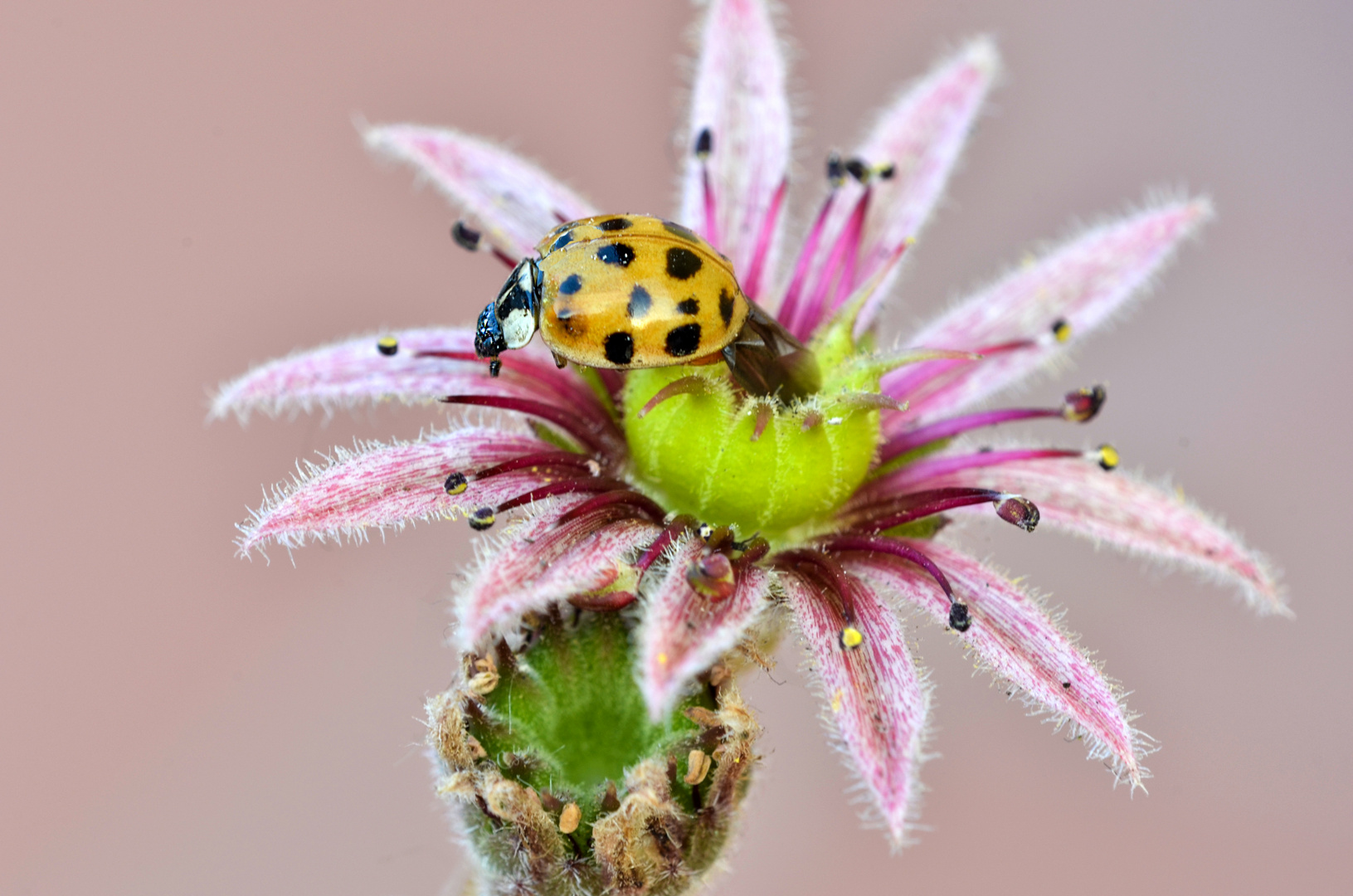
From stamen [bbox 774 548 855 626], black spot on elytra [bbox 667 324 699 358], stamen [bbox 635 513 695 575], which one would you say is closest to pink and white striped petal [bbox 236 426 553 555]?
stamen [bbox 635 513 695 575]

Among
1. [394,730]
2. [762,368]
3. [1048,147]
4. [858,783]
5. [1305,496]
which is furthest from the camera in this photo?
[1048,147]

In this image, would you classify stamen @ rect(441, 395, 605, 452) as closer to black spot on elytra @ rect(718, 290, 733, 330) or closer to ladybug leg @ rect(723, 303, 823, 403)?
ladybug leg @ rect(723, 303, 823, 403)

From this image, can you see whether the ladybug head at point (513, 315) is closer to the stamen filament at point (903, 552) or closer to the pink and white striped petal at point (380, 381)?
the pink and white striped petal at point (380, 381)

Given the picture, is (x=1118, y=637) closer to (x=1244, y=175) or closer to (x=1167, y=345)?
(x=1167, y=345)

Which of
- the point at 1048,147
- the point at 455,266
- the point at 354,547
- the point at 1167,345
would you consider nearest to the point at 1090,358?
the point at 1167,345

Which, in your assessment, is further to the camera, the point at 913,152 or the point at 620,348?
the point at 913,152

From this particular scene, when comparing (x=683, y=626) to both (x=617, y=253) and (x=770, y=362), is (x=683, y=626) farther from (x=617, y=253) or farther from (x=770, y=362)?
(x=617, y=253)

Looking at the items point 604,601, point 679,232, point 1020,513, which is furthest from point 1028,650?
point 679,232
